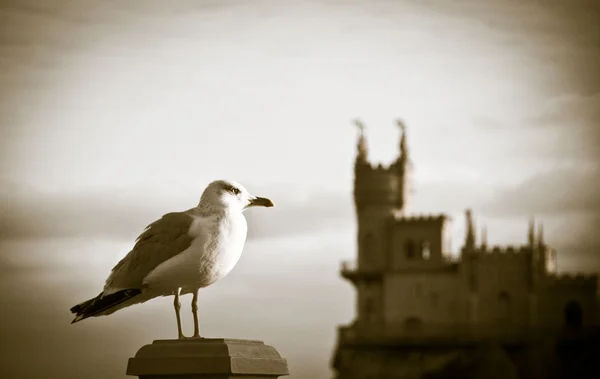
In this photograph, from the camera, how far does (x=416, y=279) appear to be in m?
113

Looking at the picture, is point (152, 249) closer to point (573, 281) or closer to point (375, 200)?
point (573, 281)

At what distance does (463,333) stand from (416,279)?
505 cm

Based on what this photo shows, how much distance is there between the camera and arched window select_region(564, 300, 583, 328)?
111 meters

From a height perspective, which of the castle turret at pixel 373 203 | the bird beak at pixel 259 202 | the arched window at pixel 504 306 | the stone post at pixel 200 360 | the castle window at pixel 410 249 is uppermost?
the castle turret at pixel 373 203

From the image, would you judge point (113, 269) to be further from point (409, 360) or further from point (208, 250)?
point (409, 360)

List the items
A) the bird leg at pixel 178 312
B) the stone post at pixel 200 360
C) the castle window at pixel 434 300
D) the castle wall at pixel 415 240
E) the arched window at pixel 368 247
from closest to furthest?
1. the stone post at pixel 200 360
2. the bird leg at pixel 178 312
3. the castle window at pixel 434 300
4. the castle wall at pixel 415 240
5. the arched window at pixel 368 247

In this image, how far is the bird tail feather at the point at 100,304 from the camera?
10141mm

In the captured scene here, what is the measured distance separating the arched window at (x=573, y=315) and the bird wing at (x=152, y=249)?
102 metres

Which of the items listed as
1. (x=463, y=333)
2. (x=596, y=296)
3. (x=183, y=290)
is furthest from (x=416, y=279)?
(x=183, y=290)

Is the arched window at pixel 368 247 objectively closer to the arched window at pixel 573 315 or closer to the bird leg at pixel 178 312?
the arched window at pixel 573 315

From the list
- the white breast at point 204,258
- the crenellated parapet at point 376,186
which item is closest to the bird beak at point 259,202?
the white breast at point 204,258

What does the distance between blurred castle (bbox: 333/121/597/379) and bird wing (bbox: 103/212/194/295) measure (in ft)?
320

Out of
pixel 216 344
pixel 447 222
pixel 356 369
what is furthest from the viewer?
pixel 447 222

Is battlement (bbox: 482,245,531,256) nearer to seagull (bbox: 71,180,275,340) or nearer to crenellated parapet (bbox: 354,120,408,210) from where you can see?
crenellated parapet (bbox: 354,120,408,210)
